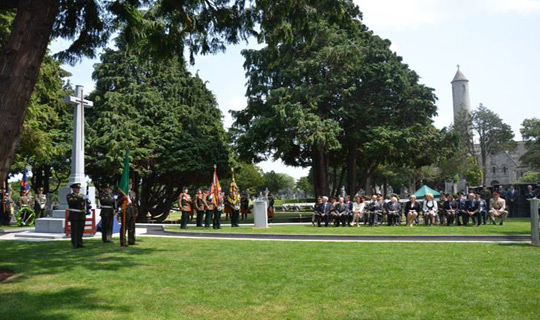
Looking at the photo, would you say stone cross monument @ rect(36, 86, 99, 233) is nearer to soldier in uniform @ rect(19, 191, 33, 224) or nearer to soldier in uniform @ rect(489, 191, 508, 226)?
soldier in uniform @ rect(19, 191, 33, 224)

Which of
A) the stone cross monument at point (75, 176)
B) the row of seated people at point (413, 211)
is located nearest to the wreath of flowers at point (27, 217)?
the stone cross monument at point (75, 176)

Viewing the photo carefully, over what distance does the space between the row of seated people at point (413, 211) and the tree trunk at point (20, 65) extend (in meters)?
16.8

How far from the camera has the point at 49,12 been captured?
5.33m

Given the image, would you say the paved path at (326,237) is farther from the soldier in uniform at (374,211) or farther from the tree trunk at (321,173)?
the tree trunk at (321,173)

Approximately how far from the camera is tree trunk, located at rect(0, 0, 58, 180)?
192 inches

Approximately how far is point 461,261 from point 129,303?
6.63 metres

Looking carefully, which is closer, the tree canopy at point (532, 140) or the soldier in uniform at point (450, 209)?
the soldier in uniform at point (450, 209)

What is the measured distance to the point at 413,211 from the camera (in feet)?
64.7

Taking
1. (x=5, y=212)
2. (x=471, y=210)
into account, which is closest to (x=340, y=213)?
(x=471, y=210)

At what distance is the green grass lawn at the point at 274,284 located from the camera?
5.52m

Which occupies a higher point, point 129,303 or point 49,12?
point 49,12

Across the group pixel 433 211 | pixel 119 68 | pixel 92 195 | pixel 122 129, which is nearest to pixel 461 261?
pixel 433 211

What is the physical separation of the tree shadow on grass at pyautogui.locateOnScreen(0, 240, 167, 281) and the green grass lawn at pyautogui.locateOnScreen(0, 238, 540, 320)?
2cm

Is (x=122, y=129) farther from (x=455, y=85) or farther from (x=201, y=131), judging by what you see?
(x=455, y=85)
